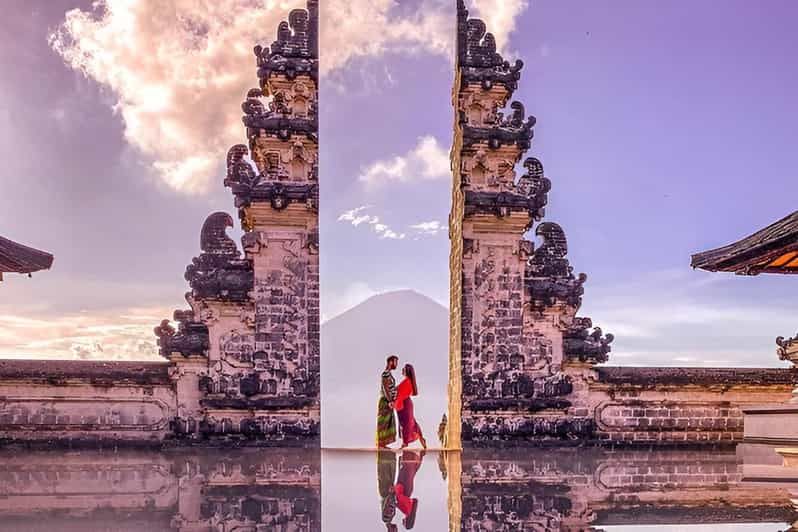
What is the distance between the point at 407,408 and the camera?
14984 millimetres

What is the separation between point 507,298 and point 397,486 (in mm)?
6157

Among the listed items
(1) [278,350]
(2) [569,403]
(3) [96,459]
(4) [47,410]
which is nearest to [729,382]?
(2) [569,403]

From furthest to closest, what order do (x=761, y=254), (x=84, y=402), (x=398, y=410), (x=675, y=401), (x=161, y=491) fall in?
(x=675, y=401) < (x=398, y=410) < (x=84, y=402) < (x=761, y=254) < (x=161, y=491)

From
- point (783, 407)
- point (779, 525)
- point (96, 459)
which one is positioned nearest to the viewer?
point (779, 525)

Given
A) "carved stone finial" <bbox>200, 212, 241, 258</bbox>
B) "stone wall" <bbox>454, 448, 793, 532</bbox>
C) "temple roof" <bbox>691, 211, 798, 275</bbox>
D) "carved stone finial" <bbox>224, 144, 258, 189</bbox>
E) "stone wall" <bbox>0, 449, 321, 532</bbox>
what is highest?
"carved stone finial" <bbox>224, 144, 258, 189</bbox>

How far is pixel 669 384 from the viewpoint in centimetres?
1515

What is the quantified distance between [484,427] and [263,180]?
19.2 ft

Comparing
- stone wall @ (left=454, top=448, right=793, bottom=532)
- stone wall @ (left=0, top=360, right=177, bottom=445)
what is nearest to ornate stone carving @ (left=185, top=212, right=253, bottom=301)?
stone wall @ (left=0, top=360, right=177, bottom=445)

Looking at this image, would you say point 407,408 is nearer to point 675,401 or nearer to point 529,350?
point 529,350

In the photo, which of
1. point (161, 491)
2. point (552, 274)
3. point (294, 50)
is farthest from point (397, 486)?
point (294, 50)

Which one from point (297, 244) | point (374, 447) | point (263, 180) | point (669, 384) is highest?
point (263, 180)

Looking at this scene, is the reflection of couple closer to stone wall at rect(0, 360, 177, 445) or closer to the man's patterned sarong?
the man's patterned sarong

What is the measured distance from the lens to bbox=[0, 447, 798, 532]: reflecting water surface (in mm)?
7184

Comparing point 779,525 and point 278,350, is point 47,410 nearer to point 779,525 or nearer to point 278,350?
point 278,350
